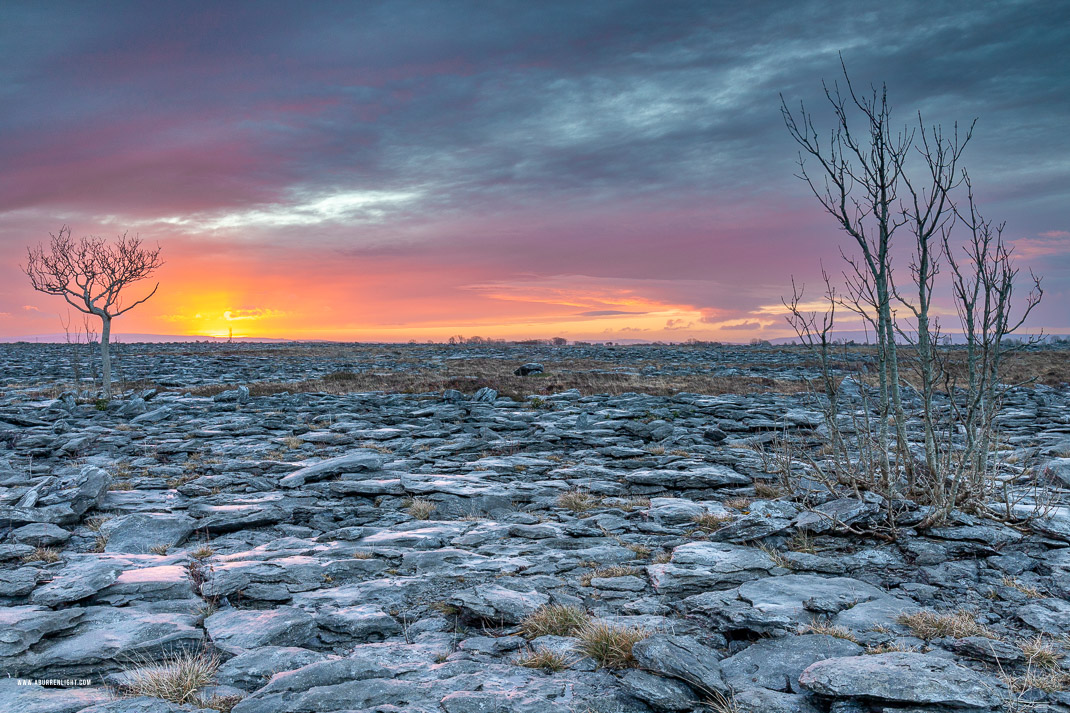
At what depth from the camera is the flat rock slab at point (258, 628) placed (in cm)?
A: 430

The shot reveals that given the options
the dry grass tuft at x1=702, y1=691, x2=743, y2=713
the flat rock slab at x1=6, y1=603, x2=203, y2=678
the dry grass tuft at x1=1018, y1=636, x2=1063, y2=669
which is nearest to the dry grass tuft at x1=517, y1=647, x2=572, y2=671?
the dry grass tuft at x1=702, y1=691, x2=743, y2=713

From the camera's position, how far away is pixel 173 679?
3621mm

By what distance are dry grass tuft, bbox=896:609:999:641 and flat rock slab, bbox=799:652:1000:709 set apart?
0.47 m

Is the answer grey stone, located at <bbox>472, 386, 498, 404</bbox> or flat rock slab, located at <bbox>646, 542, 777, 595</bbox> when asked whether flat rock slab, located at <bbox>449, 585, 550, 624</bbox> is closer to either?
flat rock slab, located at <bbox>646, 542, 777, 595</bbox>

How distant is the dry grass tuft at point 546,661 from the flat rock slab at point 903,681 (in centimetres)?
138

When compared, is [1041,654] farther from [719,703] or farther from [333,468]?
[333,468]

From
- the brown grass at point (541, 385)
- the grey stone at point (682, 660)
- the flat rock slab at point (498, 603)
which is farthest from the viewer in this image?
the brown grass at point (541, 385)

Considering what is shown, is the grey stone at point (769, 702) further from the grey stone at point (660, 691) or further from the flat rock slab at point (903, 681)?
the grey stone at point (660, 691)

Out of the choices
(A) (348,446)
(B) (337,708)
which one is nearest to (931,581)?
(B) (337,708)

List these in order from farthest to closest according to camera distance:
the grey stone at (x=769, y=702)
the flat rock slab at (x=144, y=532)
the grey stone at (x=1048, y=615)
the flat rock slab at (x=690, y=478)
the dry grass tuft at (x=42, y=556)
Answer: the flat rock slab at (x=690, y=478) → the flat rock slab at (x=144, y=532) → the dry grass tuft at (x=42, y=556) → the grey stone at (x=1048, y=615) → the grey stone at (x=769, y=702)

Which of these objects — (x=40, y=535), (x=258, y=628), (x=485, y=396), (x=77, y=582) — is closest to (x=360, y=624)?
(x=258, y=628)

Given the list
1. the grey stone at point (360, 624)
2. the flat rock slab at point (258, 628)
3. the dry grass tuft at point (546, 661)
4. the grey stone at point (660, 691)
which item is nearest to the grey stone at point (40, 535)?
the flat rock slab at point (258, 628)

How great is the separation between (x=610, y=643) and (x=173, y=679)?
8.43 feet

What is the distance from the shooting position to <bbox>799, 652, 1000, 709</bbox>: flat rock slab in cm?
325
